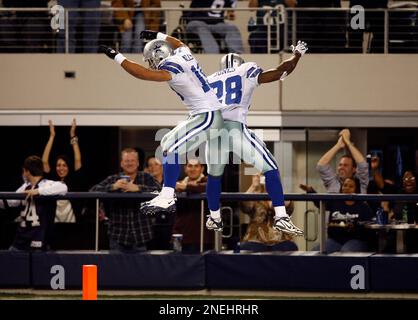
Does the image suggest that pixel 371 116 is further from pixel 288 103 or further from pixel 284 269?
pixel 284 269

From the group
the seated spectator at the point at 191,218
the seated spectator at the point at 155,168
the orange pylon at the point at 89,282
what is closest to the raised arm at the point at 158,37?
the orange pylon at the point at 89,282

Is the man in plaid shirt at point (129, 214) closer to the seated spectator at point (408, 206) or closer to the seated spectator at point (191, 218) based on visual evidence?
the seated spectator at point (191, 218)

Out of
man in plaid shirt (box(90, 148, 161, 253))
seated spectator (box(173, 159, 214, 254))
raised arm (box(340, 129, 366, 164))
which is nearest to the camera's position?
raised arm (box(340, 129, 366, 164))

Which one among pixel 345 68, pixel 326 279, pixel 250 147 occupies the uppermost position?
pixel 345 68

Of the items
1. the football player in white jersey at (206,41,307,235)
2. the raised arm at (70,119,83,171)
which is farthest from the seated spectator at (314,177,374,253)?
the football player in white jersey at (206,41,307,235)

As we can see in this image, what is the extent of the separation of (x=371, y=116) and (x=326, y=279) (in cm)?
318

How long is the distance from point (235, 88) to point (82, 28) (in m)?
6.86

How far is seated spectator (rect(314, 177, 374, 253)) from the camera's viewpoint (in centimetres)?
1405

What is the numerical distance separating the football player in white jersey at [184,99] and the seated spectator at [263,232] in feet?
12.3

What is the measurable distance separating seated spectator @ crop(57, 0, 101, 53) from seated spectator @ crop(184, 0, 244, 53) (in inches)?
49.7

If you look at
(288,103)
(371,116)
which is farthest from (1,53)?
(371,116)

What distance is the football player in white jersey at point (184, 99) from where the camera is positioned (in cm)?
1030

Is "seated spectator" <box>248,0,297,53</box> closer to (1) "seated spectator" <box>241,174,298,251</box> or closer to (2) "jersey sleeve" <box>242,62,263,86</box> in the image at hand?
(1) "seated spectator" <box>241,174,298,251</box>
